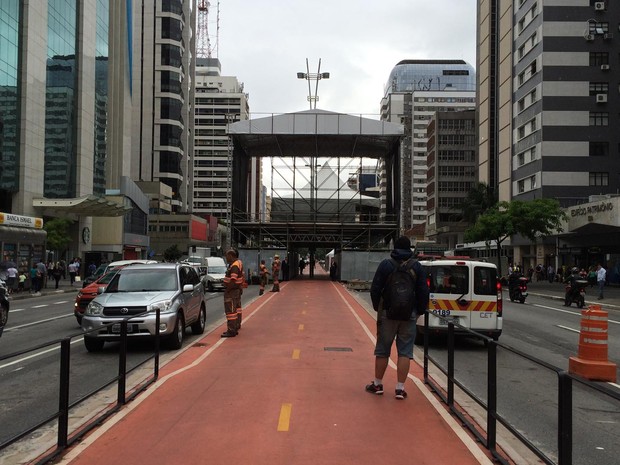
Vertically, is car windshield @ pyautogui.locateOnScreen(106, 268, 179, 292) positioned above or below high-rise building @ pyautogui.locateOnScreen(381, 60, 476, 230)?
below

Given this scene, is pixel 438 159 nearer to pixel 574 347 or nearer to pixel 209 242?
pixel 209 242

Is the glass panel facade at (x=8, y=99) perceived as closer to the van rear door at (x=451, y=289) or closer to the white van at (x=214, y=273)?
the white van at (x=214, y=273)

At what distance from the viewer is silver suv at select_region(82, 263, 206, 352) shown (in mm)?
10250

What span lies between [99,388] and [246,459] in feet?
7.21

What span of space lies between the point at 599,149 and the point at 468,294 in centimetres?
4294

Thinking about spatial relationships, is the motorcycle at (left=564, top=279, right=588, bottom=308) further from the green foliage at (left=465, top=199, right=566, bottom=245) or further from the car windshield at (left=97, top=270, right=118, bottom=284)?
the car windshield at (left=97, top=270, right=118, bottom=284)

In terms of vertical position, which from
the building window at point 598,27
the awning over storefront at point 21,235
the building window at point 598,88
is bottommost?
the awning over storefront at point 21,235

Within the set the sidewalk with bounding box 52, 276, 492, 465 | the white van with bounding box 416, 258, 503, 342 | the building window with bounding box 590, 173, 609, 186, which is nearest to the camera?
the sidewalk with bounding box 52, 276, 492, 465

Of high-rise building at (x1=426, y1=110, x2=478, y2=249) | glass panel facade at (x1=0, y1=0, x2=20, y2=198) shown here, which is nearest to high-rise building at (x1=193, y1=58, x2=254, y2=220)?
Result: high-rise building at (x1=426, y1=110, x2=478, y2=249)

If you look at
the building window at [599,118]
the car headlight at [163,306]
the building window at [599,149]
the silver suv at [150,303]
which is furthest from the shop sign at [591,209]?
the car headlight at [163,306]

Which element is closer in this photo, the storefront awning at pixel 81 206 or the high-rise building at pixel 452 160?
the storefront awning at pixel 81 206

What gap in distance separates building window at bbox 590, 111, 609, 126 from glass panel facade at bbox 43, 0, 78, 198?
139ft

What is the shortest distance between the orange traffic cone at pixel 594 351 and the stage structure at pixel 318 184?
3592cm

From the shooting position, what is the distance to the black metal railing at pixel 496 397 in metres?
3.84
